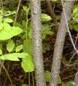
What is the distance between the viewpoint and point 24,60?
3.12 ft

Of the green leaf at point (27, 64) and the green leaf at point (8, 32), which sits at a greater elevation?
the green leaf at point (8, 32)

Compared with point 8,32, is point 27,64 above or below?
below

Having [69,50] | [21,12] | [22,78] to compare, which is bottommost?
[22,78]

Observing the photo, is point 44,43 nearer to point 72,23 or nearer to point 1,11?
point 72,23

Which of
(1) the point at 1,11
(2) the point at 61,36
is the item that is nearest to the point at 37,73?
(2) the point at 61,36

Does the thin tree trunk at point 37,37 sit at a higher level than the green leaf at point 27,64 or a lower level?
higher

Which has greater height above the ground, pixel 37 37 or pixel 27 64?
pixel 37 37

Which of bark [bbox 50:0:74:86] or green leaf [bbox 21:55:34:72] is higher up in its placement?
bark [bbox 50:0:74:86]

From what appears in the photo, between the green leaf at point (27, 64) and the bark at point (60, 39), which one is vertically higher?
Answer: the bark at point (60, 39)

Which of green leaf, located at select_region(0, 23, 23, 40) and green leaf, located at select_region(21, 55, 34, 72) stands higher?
green leaf, located at select_region(0, 23, 23, 40)

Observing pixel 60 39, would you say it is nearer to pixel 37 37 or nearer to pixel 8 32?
pixel 37 37

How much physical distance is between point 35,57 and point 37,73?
67 millimetres

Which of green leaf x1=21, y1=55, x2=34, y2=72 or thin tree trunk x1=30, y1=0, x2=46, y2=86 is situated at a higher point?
thin tree trunk x1=30, y1=0, x2=46, y2=86

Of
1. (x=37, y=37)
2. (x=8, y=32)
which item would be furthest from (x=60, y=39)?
(x=8, y=32)
